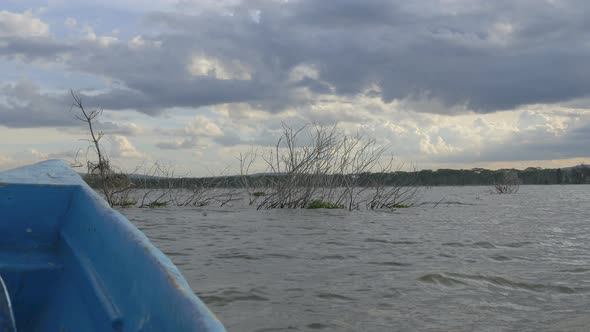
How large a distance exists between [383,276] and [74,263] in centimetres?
336

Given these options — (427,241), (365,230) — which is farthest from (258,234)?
(427,241)

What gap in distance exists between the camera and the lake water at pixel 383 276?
3777mm

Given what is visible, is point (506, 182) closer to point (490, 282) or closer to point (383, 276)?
point (490, 282)

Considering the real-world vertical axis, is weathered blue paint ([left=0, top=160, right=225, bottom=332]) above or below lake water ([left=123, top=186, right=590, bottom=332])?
above

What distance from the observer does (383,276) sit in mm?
5270

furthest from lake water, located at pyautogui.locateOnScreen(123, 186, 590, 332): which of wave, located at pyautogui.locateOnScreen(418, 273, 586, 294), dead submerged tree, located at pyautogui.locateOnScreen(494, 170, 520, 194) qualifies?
dead submerged tree, located at pyautogui.locateOnScreen(494, 170, 520, 194)

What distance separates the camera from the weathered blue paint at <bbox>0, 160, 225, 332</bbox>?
6.48 ft

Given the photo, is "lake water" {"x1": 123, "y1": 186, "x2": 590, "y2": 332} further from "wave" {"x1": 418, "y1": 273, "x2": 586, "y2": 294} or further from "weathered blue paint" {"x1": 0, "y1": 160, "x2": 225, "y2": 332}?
"weathered blue paint" {"x1": 0, "y1": 160, "x2": 225, "y2": 332}

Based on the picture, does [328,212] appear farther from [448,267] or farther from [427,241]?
[448,267]

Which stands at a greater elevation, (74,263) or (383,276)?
(74,263)

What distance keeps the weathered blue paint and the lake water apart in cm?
122

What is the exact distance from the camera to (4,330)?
2.09 metres

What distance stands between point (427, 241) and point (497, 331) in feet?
16.0

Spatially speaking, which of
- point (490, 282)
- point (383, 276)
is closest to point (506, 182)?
point (490, 282)
